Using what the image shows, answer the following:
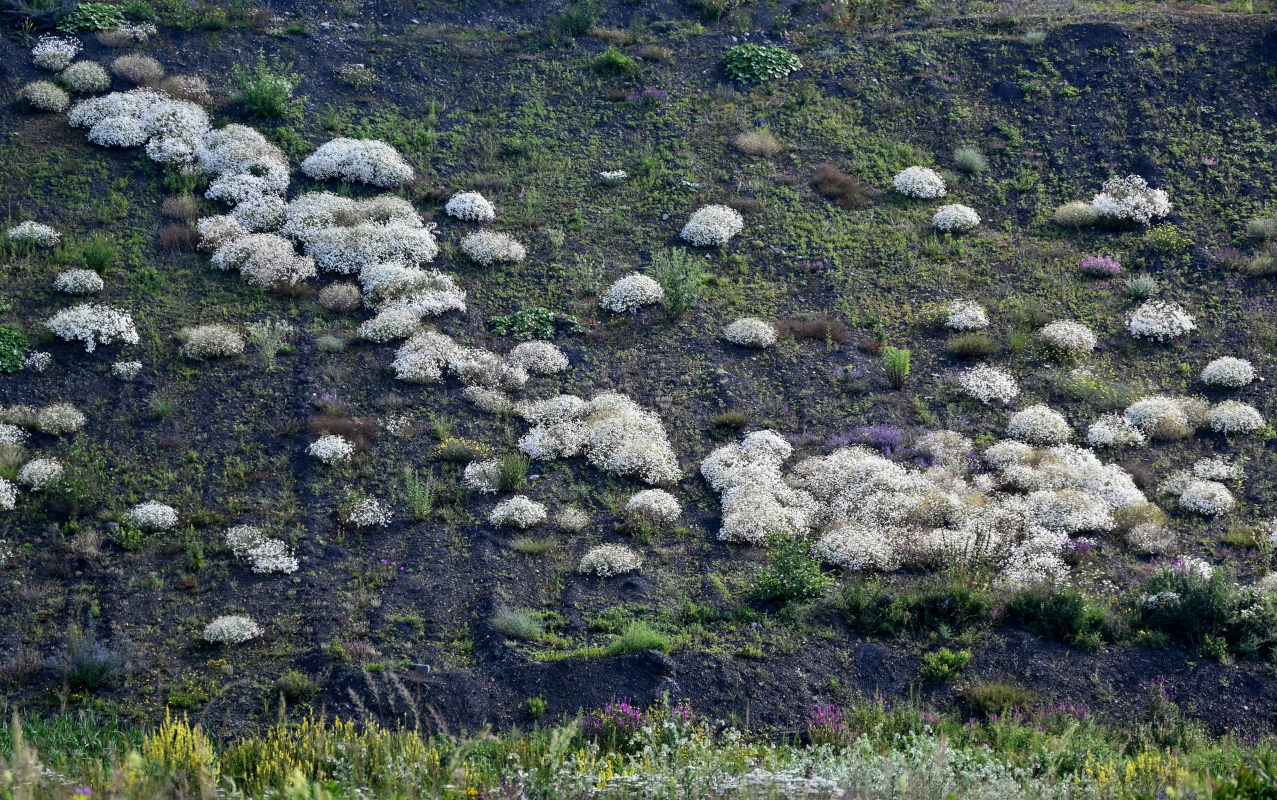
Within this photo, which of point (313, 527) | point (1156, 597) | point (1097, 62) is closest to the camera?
point (1156, 597)

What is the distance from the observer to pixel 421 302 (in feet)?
64.2

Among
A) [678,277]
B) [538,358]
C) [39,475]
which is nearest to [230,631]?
[39,475]

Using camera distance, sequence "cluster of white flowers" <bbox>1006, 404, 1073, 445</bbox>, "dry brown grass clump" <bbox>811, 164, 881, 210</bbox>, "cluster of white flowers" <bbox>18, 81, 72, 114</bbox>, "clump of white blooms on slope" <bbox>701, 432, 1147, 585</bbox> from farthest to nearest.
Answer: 1. "dry brown grass clump" <bbox>811, 164, 881, 210</bbox>
2. "cluster of white flowers" <bbox>18, 81, 72, 114</bbox>
3. "cluster of white flowers" <bbox>1006, 404, 1073, 445</bbox>
4. "clump of white blooms on slope" <bbox>701, 432, 1147, 585</bbox>

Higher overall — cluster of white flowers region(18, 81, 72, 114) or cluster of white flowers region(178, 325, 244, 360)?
cluster of white flowers region(18, 81, 72, 114)

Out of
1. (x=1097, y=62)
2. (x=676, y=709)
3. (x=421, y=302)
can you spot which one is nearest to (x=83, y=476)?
(x=421, y=302)

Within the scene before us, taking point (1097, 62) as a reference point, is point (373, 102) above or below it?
below

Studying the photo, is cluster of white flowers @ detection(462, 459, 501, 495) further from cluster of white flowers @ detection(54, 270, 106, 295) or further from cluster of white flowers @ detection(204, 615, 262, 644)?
cluster of white flowers @ detection(54, 270, 106, 295)

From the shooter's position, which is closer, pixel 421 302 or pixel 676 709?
pixel 676 709

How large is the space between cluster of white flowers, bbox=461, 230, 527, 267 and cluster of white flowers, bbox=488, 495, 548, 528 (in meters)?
7.00

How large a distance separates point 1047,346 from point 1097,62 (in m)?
11.5

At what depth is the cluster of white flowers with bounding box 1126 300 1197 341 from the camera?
65.4ft

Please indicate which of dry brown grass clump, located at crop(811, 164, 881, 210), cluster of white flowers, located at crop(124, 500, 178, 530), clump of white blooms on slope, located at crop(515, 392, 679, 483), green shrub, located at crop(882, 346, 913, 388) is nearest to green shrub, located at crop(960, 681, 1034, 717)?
clump of white blooms on slope, located at crop(515, 392, 679, 483)

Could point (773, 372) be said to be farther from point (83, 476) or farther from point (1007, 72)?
point (1007, 72)

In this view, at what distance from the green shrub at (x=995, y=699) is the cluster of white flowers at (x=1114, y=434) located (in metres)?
6.57
